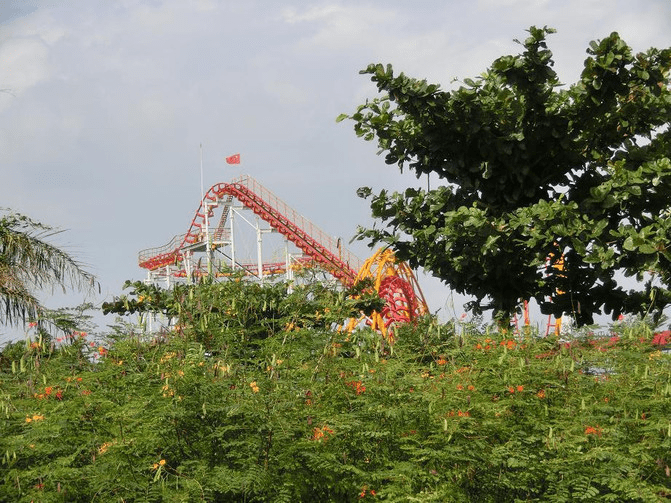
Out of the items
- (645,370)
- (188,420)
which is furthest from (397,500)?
(645,370)

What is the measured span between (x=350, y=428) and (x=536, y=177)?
17.2 ft

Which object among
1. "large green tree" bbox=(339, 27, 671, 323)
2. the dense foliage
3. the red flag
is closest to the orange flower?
the dense foliage

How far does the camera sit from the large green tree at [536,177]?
8.51m

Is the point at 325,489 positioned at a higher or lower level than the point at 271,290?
lower

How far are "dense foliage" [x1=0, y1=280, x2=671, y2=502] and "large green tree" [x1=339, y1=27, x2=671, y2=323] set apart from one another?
3155mm

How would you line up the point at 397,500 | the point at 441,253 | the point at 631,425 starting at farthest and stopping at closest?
the point at 441,253
the point at 631,425
the point at 397,500

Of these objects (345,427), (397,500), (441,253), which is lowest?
(397,500)

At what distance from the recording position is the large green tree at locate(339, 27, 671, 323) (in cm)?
851

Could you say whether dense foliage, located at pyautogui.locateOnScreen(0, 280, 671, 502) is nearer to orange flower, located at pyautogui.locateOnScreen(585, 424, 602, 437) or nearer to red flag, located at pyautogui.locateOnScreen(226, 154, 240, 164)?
orange flower, located at pyautogui.locateOnScreen(585, 424, 602, 437)

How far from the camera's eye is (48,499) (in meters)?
4.74

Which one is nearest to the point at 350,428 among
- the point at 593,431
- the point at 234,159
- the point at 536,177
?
the point at 593,431

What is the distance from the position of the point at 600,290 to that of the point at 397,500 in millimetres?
5644

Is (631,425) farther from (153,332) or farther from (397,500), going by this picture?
(153,332)

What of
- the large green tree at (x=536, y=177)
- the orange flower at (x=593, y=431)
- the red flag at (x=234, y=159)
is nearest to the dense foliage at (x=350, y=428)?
the orange flower at (x=593, y=431)
